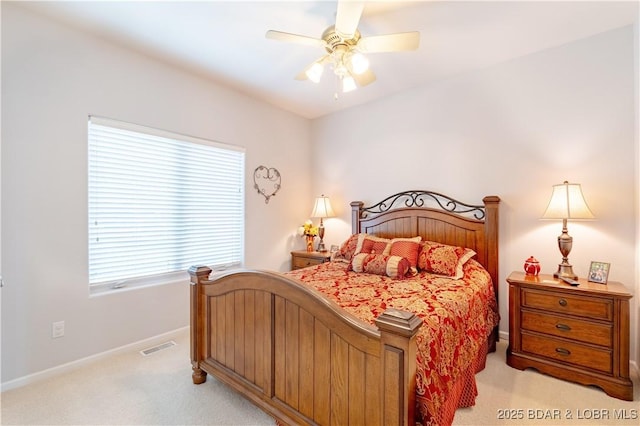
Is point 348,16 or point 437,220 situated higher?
point 348,16

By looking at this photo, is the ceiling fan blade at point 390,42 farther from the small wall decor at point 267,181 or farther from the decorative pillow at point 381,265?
the small wall decor at point 267,181

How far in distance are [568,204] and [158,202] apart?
3.69m

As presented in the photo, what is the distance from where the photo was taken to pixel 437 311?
171 centimetres

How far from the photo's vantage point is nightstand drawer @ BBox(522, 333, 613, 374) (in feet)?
6.84

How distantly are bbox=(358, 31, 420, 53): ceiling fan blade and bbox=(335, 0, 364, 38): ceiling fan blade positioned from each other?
→ 0.16m

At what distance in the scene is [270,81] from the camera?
130 inches

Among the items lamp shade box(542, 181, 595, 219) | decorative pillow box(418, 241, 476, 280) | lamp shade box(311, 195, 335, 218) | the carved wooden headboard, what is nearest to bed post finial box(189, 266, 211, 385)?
decorative pillow box(418, 241, 476, 280)

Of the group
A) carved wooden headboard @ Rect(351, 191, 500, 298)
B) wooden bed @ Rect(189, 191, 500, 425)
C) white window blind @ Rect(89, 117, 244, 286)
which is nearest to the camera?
wooden bed @ Rect(189, 191, 500, 425)

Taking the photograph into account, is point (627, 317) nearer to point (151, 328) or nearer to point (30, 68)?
point (151, 328)

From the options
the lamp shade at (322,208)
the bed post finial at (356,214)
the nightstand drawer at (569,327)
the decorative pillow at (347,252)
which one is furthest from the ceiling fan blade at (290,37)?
the nightstand drawer at (569,327)

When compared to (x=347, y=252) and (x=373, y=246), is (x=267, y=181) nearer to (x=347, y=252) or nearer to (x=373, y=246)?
(x=347, y=252)

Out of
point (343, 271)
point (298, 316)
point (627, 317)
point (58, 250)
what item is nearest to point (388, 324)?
point (298, 316)

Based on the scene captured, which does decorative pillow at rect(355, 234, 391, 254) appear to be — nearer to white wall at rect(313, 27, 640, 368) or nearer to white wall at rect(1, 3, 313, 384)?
white wall at rect(313, 27, 640, 368)

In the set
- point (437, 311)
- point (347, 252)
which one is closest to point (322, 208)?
point (347, 252)
